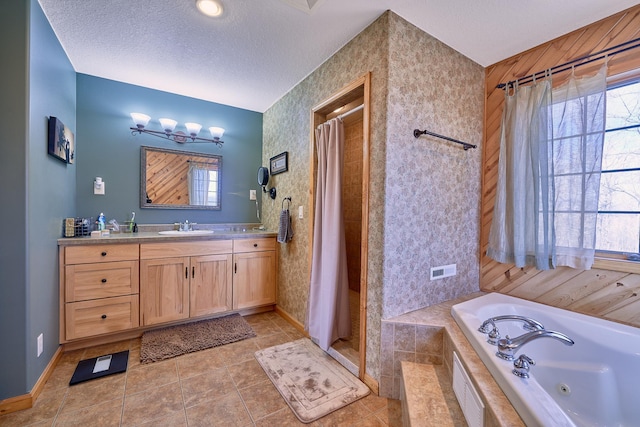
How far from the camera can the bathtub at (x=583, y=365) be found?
124 cm

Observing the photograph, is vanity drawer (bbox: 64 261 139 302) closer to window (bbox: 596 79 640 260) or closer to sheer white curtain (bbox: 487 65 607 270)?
sheer white curtain (bbox: 487 65 607 270)

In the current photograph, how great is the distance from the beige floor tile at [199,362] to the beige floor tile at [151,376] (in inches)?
2.0

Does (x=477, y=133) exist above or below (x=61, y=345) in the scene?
above

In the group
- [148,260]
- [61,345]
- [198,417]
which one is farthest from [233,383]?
[61,345]

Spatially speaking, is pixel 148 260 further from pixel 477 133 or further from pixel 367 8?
pixel 477 133

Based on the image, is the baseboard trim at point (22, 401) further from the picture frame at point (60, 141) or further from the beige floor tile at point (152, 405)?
the picture frame at point (60, 141)

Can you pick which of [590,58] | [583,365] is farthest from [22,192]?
[590,58]

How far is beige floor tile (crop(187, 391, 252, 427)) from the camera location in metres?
1.42

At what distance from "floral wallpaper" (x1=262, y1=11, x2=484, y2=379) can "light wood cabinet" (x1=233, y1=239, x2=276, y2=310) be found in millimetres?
677

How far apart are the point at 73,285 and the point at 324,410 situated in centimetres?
212

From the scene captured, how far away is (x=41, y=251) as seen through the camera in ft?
5.51

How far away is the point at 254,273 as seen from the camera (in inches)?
A: 111

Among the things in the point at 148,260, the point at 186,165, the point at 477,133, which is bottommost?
the point at 148,260

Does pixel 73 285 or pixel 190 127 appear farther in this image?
pixel 190 127
